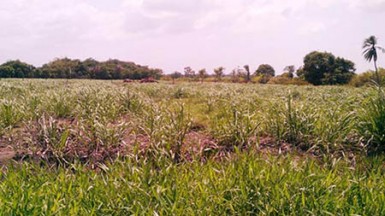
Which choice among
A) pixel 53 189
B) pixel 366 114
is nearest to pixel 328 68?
pixel 366 114

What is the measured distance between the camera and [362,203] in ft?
8.86

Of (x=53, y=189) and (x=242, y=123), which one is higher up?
(x=242, y=123)

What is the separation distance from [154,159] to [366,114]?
3555 millimetres

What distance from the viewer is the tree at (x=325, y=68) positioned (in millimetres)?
56147

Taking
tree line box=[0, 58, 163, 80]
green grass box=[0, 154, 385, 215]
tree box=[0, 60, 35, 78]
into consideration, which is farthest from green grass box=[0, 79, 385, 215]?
tree box=[0, 60, 35, 78]

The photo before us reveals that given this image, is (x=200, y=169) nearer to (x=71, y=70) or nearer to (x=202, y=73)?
(x=71, y=70)

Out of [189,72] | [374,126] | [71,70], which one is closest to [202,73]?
[189,72]

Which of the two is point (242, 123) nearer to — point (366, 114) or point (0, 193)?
point (366, 114)

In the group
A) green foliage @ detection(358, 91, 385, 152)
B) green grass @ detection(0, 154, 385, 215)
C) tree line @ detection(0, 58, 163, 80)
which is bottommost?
green grass @ detection(0, 154, 385, 215)

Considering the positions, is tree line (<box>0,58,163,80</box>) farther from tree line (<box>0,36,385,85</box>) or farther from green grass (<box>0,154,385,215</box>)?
green grass (<box>0,154,385,215</box>)

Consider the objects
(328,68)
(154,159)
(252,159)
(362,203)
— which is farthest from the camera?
(328,68)

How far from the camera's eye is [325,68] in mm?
57188

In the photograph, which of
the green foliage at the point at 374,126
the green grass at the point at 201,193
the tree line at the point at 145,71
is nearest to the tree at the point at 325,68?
the tree line at the point at 145,71

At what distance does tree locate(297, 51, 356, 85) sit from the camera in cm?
5615
